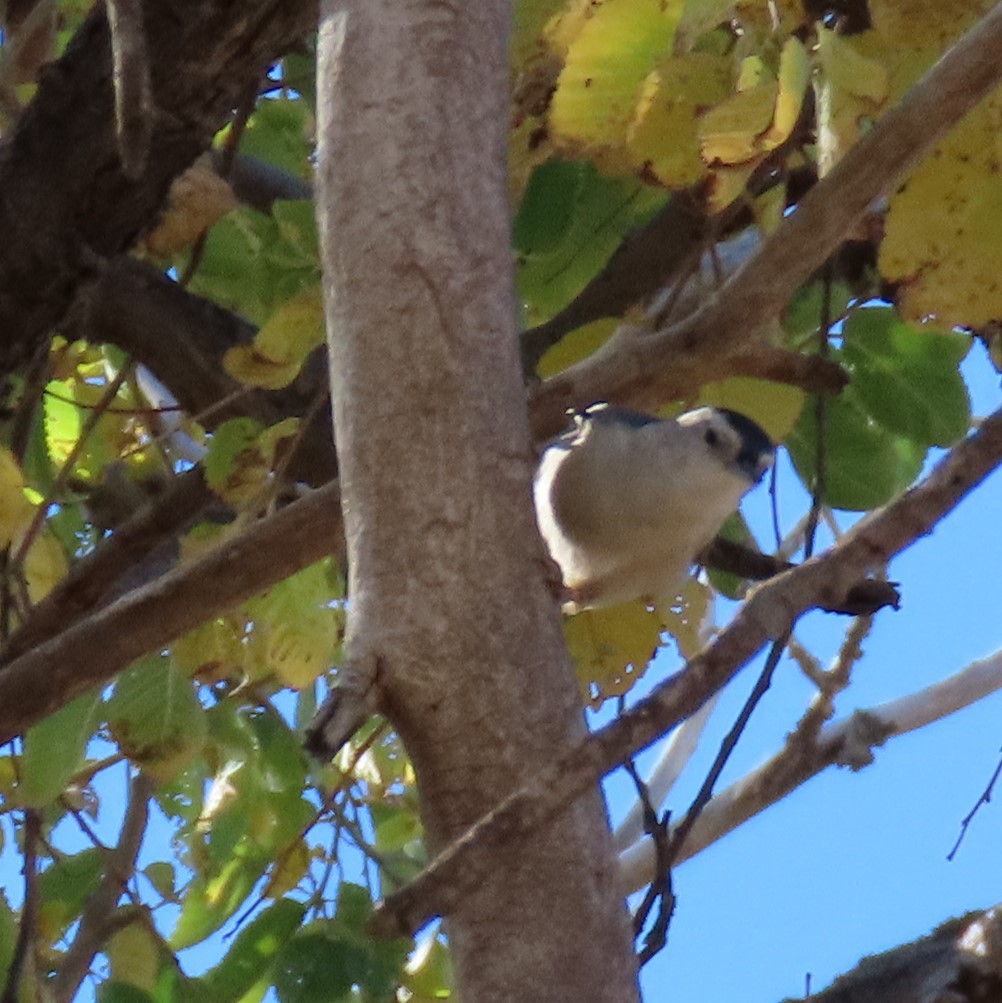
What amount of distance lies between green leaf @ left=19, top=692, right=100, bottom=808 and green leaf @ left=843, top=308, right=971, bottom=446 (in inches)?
26.1

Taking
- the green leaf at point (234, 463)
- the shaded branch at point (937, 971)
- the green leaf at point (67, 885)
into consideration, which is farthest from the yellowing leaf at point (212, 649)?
the shaded branch at point (937, 971)

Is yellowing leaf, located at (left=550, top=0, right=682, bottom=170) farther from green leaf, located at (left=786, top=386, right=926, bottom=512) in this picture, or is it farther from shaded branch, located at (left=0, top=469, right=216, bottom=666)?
shaded branch, located at (left=0, top=469, right=216, bottom=666)

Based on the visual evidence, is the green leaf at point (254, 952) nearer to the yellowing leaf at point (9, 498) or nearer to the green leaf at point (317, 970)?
the green leaf at point (317, 970)

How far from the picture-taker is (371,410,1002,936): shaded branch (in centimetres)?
59

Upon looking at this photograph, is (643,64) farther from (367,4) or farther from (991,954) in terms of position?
(991,954)

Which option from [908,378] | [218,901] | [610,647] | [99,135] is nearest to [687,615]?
[610,647]

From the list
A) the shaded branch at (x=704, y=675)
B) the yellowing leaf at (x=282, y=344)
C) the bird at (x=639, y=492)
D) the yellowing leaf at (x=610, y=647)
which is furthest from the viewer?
the bird at (x=639, y=492)

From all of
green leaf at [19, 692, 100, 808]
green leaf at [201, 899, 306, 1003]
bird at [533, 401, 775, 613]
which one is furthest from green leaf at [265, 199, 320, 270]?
green leaf at [201, 899, 306, 1003]

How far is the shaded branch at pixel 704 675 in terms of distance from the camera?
1.95ft

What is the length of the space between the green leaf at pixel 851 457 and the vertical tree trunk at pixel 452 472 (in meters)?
0.52

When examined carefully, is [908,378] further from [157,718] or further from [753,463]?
[157,718]

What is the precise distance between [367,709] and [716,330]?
0.34 metres

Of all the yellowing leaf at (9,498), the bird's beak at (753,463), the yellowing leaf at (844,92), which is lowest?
the yellowing leaf at (844,92)

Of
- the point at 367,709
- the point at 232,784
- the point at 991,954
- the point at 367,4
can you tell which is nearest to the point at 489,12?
the point at 367,4
